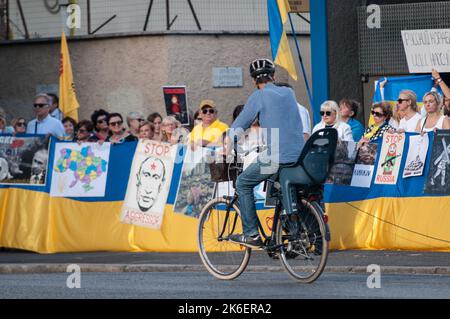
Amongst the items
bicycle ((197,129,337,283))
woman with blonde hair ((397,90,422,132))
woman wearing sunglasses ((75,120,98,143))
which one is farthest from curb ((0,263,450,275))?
woman wearing sunglasses ((75,120,98,143))

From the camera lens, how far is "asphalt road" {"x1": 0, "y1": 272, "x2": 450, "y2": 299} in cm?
1141

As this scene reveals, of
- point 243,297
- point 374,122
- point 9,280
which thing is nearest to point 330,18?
point 374,122

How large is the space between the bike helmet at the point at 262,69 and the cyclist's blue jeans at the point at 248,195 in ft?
2.87

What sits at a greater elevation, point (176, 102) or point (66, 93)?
point (66, 93)

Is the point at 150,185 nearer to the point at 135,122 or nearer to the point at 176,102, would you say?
the point at 135,122

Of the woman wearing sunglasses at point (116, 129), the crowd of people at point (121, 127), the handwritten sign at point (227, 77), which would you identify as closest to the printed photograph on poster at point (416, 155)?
the crowd of people at point (121, 127)

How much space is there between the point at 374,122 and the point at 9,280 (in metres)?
5.56

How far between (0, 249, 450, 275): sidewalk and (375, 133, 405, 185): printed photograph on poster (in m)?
0.97

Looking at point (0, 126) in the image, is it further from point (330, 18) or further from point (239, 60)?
point (239, 60)

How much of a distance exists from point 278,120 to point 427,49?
7090 millimetres

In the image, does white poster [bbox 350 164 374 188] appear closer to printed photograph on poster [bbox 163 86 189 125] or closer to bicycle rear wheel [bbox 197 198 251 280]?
bicycle rear wheel [bbox 197 198 251 280]

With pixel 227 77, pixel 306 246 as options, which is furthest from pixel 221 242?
pixel 227 77

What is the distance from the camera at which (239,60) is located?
2605cm

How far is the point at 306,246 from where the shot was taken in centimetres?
1248
